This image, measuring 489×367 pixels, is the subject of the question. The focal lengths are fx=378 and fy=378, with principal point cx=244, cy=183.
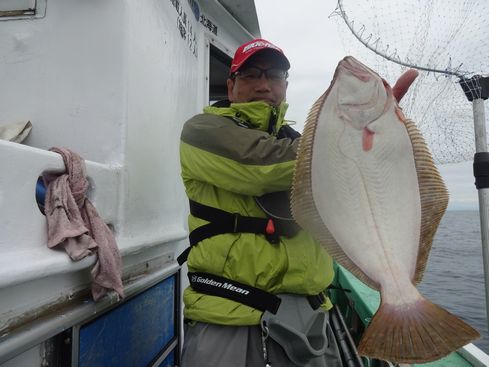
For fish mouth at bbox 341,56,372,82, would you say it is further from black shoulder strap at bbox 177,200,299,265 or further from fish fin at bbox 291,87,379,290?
black shoulder strap at bbox 177,200,299,265

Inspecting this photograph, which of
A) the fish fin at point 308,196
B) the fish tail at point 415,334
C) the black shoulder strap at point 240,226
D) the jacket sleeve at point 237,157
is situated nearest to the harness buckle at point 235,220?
the black shoulder strap at point 240,226

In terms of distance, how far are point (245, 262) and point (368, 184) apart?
0.66 m

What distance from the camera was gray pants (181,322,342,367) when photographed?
1.72m

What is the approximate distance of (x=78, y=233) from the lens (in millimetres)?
1396

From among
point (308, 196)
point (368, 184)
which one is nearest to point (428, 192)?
point (368, 184)

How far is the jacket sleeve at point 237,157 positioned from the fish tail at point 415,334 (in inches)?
27.8

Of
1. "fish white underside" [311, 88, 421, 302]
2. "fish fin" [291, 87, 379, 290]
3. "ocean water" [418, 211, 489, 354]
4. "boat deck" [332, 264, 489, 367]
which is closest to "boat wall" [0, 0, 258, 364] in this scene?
"fish fin" [291, 87, 379, 290]

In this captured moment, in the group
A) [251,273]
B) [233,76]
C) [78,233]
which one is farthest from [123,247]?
[233,76]

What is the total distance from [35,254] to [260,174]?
0.92m

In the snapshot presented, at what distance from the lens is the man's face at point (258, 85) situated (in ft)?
7.51

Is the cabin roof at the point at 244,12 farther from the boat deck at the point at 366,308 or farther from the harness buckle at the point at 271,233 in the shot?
the harness buckle at the point at 271,233

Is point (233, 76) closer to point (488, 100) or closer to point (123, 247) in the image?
point (123, 247)

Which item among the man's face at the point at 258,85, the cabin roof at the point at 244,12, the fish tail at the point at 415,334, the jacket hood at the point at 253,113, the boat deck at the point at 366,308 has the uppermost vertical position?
the cabin roof at the point at 244,12

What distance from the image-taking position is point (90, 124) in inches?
79.7
